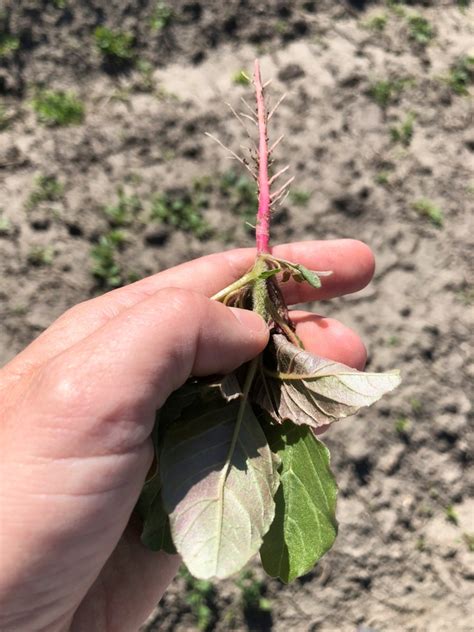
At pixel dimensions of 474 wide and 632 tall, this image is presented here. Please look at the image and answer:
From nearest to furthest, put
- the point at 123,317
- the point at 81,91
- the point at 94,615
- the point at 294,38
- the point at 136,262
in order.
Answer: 1. the point at 123,317
2. the point at 94,615
3. the point at 136,262
4. the point at 81,91
5. the point at 294,38

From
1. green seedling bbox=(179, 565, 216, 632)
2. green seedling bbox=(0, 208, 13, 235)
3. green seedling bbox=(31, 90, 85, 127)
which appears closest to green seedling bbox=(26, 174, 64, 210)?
green seedling bbox=(0, 208, 13, 235)

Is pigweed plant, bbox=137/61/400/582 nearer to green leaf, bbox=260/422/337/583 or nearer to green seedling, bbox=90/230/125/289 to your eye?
green leaf, bbox=260/422/337/583

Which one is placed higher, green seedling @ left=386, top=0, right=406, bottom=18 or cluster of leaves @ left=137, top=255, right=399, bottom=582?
green seedling @ left=386, top=0, right=406, bottom=18

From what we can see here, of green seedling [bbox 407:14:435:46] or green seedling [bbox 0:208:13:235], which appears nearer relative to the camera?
green seedling [bbox 0:208:13:235]

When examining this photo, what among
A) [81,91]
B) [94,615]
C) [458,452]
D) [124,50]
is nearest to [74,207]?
[81,91]

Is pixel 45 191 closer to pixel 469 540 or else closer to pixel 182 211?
pixel 182 211

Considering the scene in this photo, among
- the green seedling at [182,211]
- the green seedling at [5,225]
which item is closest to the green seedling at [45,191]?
the green seedling at [5,225]

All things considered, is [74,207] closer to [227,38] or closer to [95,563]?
[227,38]
